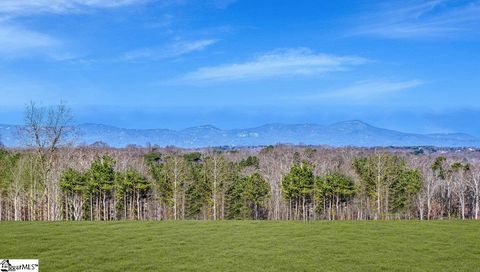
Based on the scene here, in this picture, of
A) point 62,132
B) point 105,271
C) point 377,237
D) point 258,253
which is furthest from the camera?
point 62,132

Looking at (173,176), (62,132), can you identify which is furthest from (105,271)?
(173,176)

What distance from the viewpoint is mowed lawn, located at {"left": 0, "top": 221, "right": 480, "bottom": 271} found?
40.0 feet

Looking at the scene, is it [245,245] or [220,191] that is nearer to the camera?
[245,245]

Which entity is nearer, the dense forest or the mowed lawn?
the mowed lawn

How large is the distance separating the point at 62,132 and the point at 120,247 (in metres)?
16.2

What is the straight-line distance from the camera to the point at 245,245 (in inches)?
580

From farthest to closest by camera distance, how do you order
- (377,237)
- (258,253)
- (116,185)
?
(116,185), (377,237), (258,253)

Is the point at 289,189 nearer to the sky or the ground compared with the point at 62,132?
nearer to the ground

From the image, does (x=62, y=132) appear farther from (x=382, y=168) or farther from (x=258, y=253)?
(x=382, y=168)

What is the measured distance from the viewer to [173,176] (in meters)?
40.6

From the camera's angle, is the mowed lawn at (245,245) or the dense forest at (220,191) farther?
the dense forest at (220,191)

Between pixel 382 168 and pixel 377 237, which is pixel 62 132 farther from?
pixel 382 168

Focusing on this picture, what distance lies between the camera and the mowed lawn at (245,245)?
12.2 meters

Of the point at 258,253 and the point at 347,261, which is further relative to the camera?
the point at 258,253
